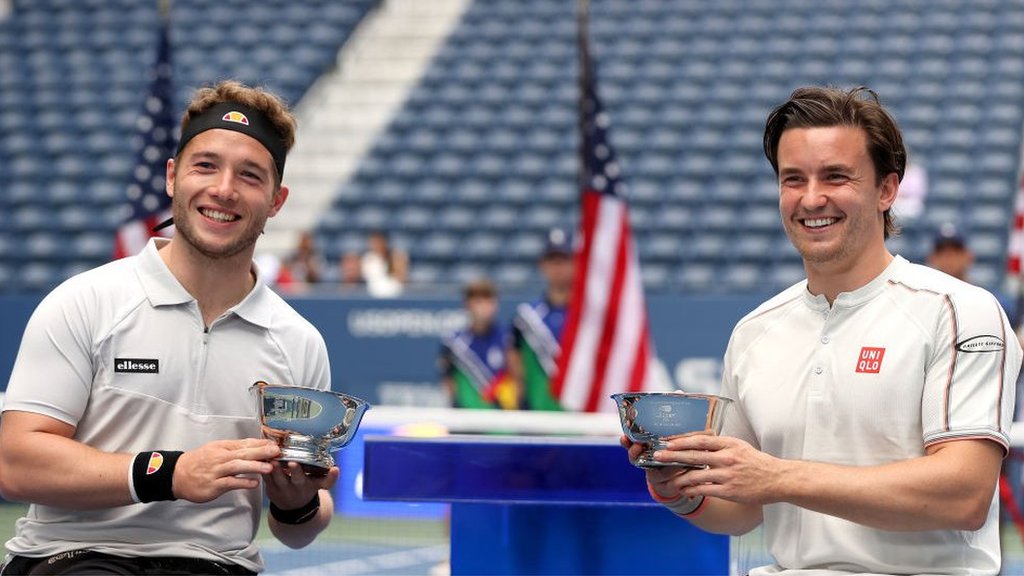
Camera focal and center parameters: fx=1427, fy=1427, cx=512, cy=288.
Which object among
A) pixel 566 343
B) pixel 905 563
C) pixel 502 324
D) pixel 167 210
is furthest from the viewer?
pixel 502 324

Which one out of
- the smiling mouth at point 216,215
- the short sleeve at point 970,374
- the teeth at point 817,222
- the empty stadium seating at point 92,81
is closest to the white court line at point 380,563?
the smiling mouth at point 216,215

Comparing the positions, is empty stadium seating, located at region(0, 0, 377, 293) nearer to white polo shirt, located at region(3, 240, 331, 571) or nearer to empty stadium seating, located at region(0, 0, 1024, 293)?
empty stadium seating, located at region(0, 0, 1024, 293)

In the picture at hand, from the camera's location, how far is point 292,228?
1717 cm

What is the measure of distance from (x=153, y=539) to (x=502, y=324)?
8.17 metres

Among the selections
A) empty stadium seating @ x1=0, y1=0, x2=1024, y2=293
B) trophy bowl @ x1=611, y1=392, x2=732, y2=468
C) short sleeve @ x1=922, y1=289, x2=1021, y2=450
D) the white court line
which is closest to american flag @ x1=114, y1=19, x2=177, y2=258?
the white court line

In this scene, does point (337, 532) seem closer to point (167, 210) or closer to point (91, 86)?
point (167, 210)

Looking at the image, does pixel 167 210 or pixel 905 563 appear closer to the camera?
pixel 905 563

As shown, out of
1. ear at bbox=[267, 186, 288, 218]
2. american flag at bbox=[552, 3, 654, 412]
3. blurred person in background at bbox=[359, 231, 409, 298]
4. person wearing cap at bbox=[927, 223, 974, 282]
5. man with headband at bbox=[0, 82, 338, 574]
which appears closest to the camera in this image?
man with headband at bbox=[0, 82, 338, 574]

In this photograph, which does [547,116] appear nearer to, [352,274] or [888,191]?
[352,274]

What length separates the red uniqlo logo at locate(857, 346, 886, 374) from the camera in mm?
2969

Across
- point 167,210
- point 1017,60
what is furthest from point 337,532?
point 1017,60

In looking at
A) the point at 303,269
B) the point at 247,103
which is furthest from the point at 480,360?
the point at 247,103

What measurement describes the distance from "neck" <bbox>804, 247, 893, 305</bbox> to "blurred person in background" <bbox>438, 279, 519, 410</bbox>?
6.16 meters

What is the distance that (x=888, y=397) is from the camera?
2.94 m
